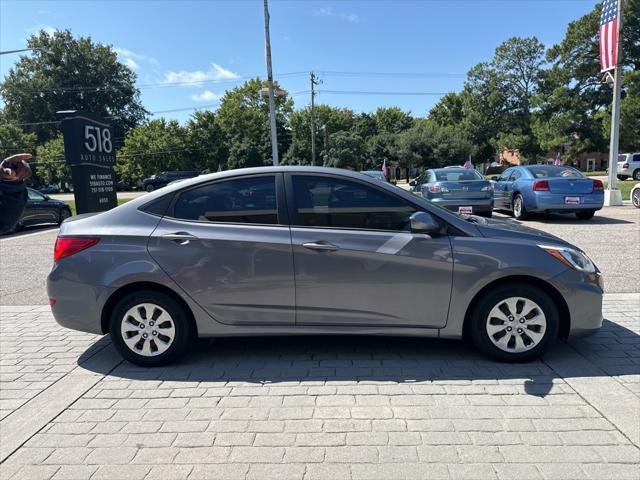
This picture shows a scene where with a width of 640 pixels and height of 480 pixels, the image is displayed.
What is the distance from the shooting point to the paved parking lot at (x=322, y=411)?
8.38 feet

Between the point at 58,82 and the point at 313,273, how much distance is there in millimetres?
78089

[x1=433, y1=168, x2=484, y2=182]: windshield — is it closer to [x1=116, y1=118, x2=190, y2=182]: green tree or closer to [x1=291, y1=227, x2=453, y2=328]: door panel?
[x1=291, y1=227, x2=453, y2=328]: door panel

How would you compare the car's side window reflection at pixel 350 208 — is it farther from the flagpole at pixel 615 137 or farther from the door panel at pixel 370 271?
the flagpole at pixel 615 137

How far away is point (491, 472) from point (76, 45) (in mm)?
81861

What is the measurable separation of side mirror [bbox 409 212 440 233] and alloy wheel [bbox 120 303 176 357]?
85.8 inches

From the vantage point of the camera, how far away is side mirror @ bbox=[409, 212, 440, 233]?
359 centimetres

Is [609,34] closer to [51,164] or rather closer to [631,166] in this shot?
→ [631,166]

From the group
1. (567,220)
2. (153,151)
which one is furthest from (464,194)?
(153,151)

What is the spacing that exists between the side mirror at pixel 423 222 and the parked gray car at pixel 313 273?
11 mm

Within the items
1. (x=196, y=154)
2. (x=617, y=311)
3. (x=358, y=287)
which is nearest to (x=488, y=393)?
(x=358, y=287)

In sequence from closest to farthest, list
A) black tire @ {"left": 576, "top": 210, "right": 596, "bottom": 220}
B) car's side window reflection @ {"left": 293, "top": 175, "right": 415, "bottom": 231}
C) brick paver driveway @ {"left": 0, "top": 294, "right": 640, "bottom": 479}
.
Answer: brick paver driveway @ {"left": 0, "top": 294, "right": 640, "bottom": 479}
car's side window reflection @ {"left": 293, "top": 175, "right": 415, "bottom": 231}
black tire @ {"left": 576, "top": 210, "right": 596, "bottom": 220}

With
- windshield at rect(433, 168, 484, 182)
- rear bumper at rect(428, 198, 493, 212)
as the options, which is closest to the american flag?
windshield at rect(433, 168, 484, 182)

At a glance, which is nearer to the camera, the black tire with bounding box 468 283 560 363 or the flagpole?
the black tire with bounding box 468 283 560 363

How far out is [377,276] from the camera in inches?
144
